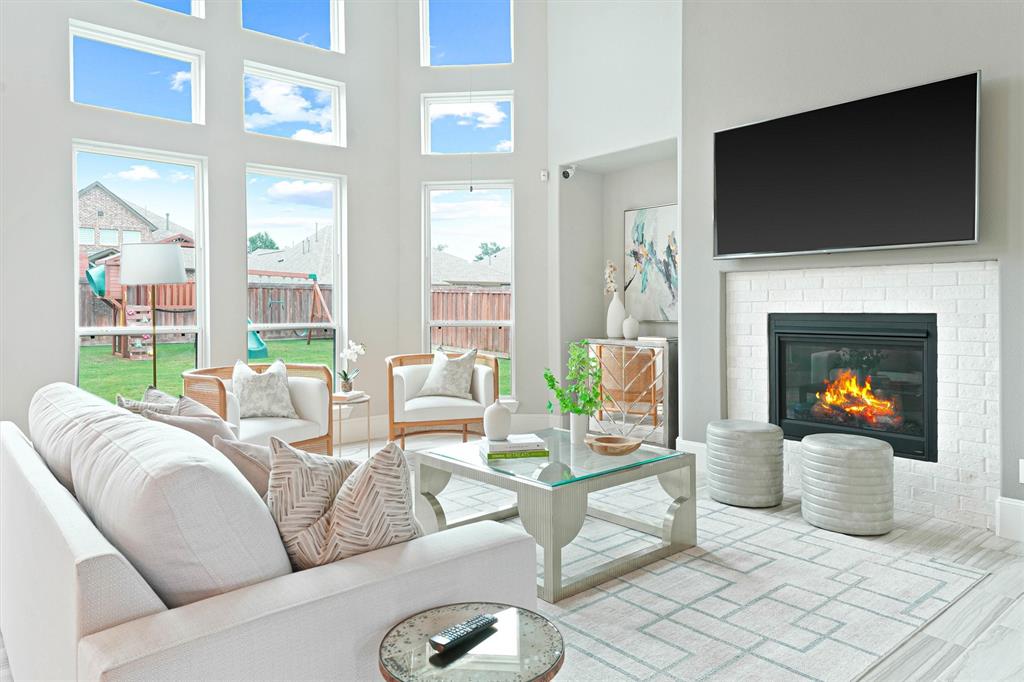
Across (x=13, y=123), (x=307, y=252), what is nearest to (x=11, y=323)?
(x=13, y=123)

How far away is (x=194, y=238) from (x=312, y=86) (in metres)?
1.68

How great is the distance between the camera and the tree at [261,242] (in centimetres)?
563

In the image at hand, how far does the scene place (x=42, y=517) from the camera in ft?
5.02

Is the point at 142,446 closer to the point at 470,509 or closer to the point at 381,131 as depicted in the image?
the point at 470,509

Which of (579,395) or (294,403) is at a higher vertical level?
(579,395)

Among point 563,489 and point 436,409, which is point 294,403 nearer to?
point 436,409

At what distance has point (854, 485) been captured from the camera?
3.54m

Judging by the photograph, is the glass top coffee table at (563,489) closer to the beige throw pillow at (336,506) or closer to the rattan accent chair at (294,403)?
the rattan accent chair at (294,403)

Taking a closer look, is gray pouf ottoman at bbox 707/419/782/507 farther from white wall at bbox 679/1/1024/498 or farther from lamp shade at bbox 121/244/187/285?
lamp shade at bbox 121/244/187/285

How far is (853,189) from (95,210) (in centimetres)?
496

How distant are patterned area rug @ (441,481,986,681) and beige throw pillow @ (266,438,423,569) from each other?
1000 millimetres

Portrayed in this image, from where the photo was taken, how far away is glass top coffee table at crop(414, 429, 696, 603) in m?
2.83

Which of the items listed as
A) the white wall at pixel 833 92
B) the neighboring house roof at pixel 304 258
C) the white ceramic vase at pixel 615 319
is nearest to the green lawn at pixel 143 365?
the neighboring house roof at pixel 304 258

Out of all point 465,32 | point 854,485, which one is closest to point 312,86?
point 465,32
